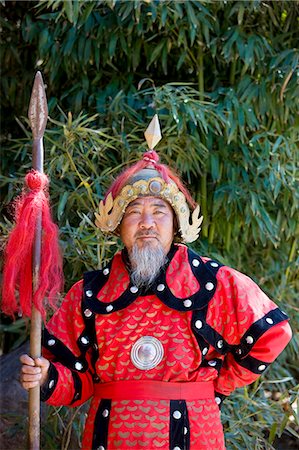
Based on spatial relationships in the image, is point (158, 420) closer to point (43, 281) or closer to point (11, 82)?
point (43, 281)

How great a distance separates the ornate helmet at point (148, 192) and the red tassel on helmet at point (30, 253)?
195 millimetres

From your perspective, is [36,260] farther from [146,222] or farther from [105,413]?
[105,413]

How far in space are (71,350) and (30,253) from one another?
1.13 ft

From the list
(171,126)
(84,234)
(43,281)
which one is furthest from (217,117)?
(43,281)

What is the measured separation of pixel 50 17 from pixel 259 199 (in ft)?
3.99

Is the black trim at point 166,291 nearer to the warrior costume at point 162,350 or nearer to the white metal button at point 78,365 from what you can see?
the warrior costume at point 162,350

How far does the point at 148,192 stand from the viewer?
244 cm

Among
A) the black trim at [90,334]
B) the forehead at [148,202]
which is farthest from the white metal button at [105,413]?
the forehead at [148,202]

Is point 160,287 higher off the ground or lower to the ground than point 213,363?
higher

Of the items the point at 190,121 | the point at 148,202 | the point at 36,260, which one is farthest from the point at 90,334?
the point at 190,121

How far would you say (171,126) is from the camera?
3326 mm

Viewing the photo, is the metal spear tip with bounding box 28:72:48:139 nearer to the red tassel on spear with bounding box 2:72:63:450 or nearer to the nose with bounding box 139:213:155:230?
the red tassel on spear with bounding box 2:72:63:450

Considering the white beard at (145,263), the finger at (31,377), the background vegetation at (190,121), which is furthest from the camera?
the background vegetation at (190,121)

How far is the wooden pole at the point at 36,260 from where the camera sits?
2.32 meters
